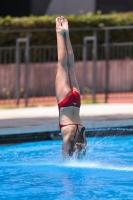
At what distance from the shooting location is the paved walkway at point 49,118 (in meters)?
9.57

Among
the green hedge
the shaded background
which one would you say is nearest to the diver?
the green hedge

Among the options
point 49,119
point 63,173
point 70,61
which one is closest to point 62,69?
point 70,61

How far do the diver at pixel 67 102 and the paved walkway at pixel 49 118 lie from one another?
86.4 inches

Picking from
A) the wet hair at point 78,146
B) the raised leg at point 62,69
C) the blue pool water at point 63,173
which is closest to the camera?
the blue pool water at point 63,173

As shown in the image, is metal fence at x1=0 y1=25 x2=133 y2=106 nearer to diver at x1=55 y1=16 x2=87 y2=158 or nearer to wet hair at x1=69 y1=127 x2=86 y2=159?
diver at x1=55 y1=16 x2=87 y2=158

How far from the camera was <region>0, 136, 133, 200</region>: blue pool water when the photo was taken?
5.97m

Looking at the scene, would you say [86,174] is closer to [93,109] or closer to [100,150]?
[100,150]

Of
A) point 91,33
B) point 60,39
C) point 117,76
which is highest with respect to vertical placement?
point 60,39

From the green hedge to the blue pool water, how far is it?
9.47 meters

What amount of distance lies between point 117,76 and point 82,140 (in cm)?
1191

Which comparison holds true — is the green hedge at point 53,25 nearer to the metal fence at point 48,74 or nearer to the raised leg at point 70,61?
the metal fence at point 48,74

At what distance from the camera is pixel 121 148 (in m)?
9.41

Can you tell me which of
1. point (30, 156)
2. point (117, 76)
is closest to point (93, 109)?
point (30, 156)

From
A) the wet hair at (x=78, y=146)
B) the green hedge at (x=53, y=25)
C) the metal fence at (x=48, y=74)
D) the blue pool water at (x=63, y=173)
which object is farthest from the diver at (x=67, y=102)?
the green hedge at (x=53, y=25)
